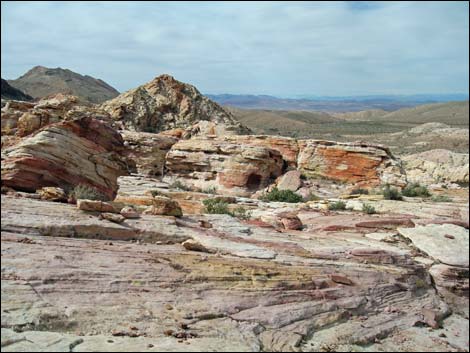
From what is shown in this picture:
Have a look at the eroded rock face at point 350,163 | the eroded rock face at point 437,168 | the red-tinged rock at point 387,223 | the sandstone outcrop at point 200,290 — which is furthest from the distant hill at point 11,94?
the sandstone outcrop at point 200,290

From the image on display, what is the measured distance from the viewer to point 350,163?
24.8 meters

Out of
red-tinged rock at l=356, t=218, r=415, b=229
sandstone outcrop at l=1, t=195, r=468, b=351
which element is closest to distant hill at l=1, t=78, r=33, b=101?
red-tinged rock at l=356, t=218, r=415, b=229

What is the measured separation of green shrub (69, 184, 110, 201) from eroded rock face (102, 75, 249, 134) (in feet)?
69.0

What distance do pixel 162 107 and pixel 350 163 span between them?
55.2 ft

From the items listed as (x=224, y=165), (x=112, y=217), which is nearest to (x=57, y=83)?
(x=224, y=165)

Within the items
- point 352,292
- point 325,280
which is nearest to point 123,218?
point 325,280

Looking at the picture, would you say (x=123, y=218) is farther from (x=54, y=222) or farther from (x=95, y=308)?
(x=95, y=308)

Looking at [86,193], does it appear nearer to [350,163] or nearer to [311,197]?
[311,197]

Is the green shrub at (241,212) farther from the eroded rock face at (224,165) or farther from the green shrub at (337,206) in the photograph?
the eroded rock face at (224,165)

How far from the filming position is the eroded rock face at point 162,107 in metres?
33.2

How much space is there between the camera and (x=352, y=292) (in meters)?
9.23

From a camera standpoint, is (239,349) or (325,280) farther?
(325,280)

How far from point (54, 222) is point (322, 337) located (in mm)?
5329

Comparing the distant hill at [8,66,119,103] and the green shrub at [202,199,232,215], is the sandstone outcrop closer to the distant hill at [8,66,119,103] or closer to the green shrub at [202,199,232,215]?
the green shrub at [202,199,232,215]
